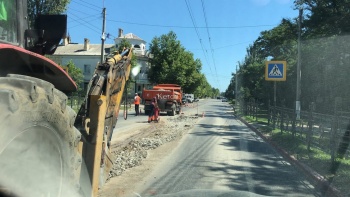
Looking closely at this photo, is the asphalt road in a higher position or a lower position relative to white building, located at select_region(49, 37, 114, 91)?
lower

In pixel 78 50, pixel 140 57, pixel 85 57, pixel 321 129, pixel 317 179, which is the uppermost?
pixel 78 50

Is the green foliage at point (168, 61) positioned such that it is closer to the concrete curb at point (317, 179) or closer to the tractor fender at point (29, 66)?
the concrete curb at point (317, 179)

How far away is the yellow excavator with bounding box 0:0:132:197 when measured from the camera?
8.30ft

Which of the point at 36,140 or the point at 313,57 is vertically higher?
the point at 313,57

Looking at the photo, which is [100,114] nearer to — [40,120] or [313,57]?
[40,120]

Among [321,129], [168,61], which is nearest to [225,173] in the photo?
[321,129]

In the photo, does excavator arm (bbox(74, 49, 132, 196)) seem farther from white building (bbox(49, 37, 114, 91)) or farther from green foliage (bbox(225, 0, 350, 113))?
white building (bbox(49, 37, 114, 91))

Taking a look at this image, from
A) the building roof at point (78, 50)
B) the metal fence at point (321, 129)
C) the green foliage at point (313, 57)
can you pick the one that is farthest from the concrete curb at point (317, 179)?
the building roof at point (78, 50)

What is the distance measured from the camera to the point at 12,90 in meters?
2.61

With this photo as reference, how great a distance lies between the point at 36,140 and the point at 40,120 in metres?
0.15

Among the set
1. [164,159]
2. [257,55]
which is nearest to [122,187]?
[164,159]

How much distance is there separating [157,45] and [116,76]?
5963cm

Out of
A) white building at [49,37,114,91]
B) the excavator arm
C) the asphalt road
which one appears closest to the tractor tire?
the excavator arm

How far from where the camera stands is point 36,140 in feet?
9.36
